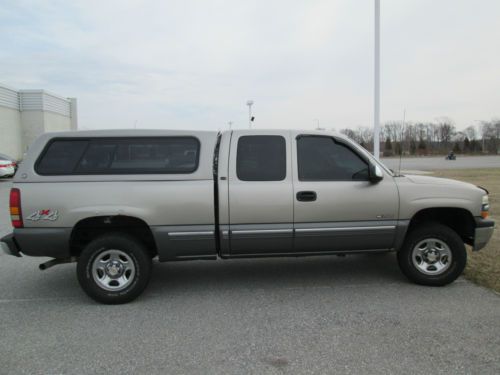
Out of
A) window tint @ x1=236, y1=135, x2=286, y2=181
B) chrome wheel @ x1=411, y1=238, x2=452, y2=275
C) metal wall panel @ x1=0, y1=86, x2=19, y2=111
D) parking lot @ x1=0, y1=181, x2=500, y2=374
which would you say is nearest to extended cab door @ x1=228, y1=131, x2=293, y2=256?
window tint @ x1=236, y1=135, x2=286, y2=181

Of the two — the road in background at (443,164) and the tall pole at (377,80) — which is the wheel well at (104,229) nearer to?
the tall pole at (377,80)

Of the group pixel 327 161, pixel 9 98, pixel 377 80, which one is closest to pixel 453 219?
pixel 327 161

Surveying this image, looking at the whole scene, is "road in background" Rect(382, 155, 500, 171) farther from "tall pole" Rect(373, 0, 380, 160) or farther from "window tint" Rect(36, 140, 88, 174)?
"window tint" Rect(36, 140, 88, 174)

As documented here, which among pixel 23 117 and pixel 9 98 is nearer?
pixel 9 98

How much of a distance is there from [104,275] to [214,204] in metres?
1.47

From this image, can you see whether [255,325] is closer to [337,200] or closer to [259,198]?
[259,198]

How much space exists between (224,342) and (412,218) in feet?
9.29

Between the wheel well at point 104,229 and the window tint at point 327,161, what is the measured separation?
6.49 feet

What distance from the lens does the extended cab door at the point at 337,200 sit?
4.69 m

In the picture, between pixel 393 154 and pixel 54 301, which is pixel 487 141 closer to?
pixel 393 154

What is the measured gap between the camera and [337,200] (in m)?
4.71

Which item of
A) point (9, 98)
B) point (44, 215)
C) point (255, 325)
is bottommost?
point (255, 325)

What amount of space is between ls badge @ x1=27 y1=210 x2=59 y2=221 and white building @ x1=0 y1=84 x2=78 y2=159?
35.9m

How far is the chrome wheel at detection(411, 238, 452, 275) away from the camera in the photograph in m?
4.94
